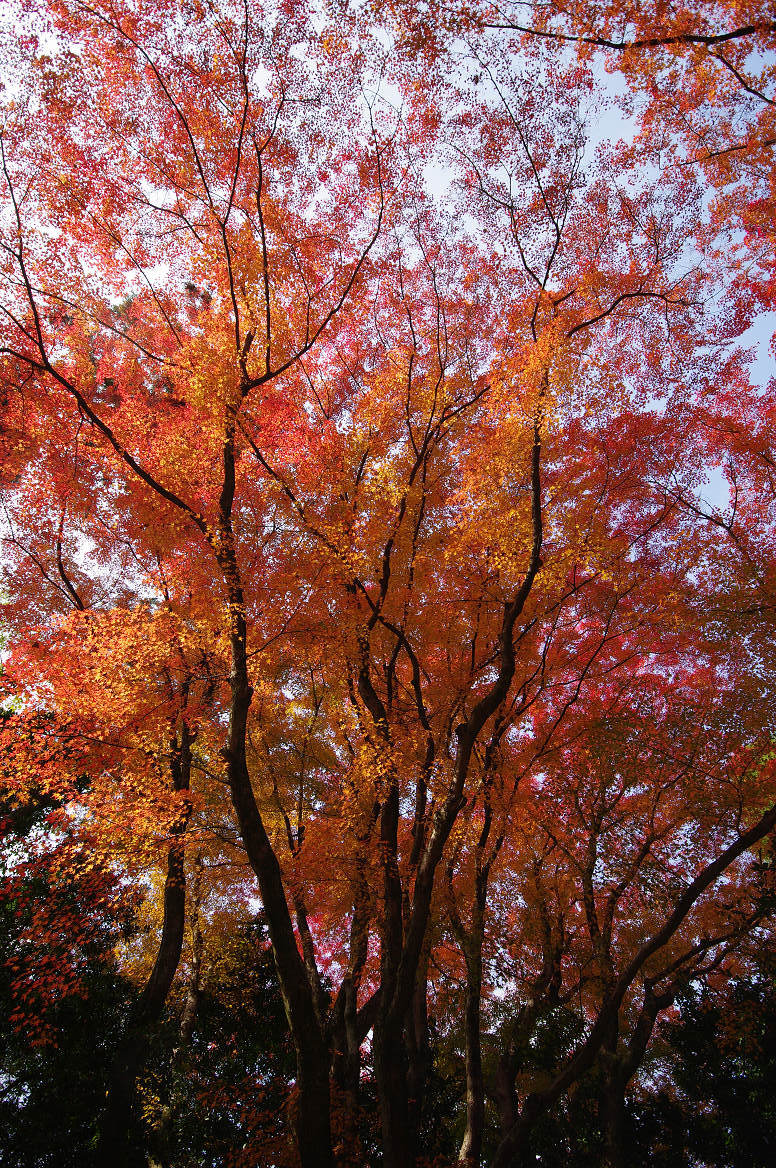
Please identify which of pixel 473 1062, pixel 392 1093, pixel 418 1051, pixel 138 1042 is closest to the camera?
pixel 392 1093

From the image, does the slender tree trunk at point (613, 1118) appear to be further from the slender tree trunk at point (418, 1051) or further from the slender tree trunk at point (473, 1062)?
the slender tree trunk at point (418, 1051)

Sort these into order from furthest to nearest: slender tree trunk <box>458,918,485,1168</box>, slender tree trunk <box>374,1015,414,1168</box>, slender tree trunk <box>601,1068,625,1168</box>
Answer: slender tree trunk <box>601,1068,625,1168</box>, slender tree trunk <box>458,918,485,1168</box>, slender tree trunk <box>374,1015,414,1168</box>

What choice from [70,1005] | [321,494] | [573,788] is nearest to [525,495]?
[321,494]

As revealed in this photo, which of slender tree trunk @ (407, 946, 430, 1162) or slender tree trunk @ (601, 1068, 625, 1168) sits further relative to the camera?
slender tree trunk @ (407, 946, 430, 1162)

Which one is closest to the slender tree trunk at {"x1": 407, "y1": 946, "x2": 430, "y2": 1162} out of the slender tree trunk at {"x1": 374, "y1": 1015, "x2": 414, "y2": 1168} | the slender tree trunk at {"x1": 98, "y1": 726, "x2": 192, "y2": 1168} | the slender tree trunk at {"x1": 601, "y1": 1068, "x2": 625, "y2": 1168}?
the slender tree trunk at {"x1": 374, "y1": 1015, "x2": 414, "y2": 1168}

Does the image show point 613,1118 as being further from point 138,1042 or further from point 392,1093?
point 138,1042

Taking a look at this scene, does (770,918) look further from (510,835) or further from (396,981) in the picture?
(396,981)

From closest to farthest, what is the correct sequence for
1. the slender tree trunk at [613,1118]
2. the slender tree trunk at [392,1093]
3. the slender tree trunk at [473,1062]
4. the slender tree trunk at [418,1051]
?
the slender tree trunk at [392,1093], the slender tree trunk at [473,1062], the slender tree trunk at [613,1118], the slender tree trunk at [418,1051]

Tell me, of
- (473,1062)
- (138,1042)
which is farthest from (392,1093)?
(138,1042)

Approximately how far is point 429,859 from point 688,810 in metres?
4.78

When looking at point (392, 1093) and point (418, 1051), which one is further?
point (418, 1051)

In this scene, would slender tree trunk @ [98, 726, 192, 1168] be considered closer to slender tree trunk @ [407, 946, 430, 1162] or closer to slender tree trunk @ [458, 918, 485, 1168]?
slender tree trunk @ [407, 946, 430, 1162]

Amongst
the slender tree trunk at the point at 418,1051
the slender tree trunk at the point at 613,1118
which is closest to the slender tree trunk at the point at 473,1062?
the slender tree trunk at the point at 418,1051

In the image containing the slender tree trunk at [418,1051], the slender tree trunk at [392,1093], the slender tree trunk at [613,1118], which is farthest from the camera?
the slender tree trunk at [418,1051]
